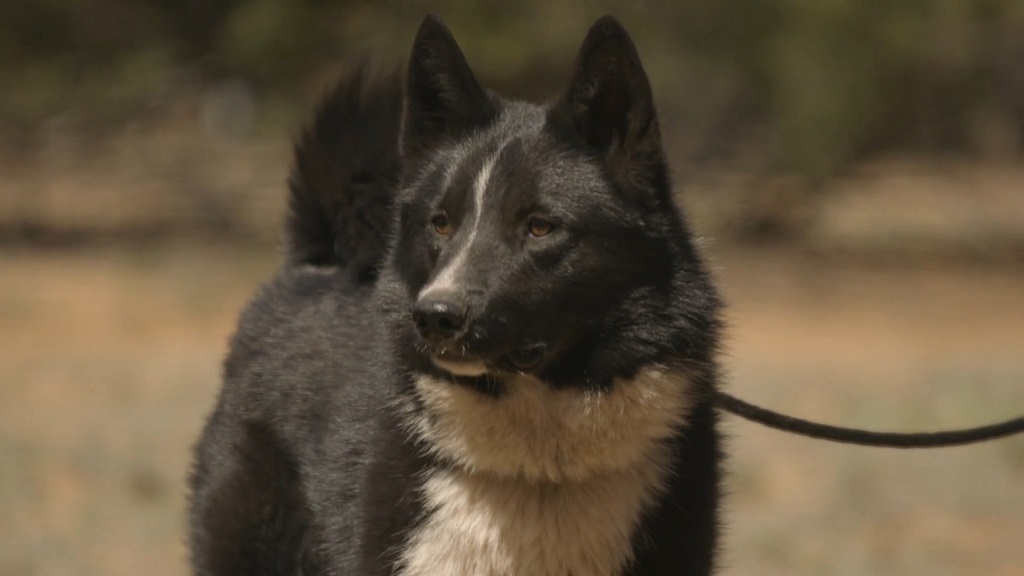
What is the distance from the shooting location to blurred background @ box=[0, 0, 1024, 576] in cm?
915

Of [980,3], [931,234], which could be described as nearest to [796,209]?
[931,234]

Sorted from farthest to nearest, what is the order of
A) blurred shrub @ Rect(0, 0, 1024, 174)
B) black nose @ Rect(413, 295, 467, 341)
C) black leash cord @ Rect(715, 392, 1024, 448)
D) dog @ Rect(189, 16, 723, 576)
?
blurred shrub @ Rect(0, 0, 1024, 174), black leash cord @ Rect(715, 392, 1024, 448), dog @ Rect(189, 16, 723, 576), black nose @ Rect(413, 295, 467, 341)

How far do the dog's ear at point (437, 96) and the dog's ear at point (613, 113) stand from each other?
0.79 ft

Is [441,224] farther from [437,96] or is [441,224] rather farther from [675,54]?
[675,54]

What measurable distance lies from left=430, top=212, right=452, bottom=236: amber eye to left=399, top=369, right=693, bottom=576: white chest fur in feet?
1.30

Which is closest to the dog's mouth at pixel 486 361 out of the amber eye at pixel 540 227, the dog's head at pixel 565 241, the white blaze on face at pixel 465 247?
the dog's head at pixel 565 241

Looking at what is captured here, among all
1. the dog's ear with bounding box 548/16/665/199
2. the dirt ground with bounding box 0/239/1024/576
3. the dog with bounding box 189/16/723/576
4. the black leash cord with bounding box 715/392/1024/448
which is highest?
the dog's ear with bounding box 548/16/665/199

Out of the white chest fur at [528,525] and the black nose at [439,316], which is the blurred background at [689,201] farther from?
the black nose at [439,316]

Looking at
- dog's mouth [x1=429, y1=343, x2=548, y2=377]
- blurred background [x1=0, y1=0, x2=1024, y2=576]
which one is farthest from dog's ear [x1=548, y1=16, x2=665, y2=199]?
blurred background [x1=0, y1=0, x2=1024, y2=576]

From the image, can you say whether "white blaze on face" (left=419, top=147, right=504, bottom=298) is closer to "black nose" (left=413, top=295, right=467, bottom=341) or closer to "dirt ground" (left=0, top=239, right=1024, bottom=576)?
"black nose" (left=413, top=295, right=467, bottom=341)

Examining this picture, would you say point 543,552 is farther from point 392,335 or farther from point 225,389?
point 225,389

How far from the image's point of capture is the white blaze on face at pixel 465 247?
11.6ft

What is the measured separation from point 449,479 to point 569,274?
622 mm

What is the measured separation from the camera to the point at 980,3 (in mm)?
15445
